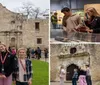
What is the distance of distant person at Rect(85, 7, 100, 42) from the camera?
3.33m

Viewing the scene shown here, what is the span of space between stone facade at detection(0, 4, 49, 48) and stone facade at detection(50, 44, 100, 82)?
0.54 ft

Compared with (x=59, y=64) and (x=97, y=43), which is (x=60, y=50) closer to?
(x=59, y=64)

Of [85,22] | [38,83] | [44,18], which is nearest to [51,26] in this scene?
[44,18]

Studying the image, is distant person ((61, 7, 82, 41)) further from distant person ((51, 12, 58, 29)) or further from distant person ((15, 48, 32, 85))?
distant person ((15, 48, 32, 85))

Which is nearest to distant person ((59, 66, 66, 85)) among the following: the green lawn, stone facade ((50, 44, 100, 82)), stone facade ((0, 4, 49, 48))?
stone facade ((50, 44, 100, 82))

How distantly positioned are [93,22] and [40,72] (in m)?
0.73

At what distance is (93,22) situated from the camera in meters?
3.35

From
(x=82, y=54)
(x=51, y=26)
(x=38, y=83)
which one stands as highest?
(x=51, y=26)

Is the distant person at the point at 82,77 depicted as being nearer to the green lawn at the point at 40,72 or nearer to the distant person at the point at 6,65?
the green lawn at the point at 40,72

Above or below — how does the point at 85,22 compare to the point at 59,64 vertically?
above

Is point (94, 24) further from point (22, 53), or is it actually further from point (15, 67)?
point (15, 67)

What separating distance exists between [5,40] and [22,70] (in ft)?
1.10

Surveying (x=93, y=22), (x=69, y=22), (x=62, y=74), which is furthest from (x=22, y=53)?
(x=93, y=22)

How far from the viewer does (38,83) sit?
3289mm
